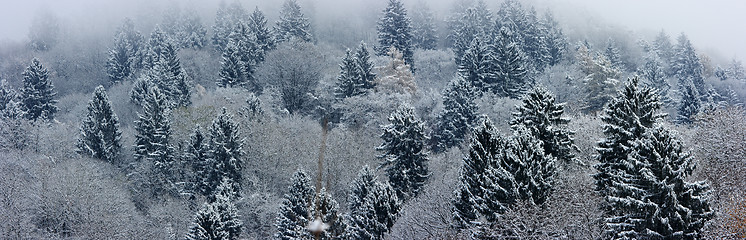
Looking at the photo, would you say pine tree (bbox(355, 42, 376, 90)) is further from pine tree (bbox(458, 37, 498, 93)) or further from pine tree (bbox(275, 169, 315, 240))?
pine tree (bbox(275, 169, 315, 240))

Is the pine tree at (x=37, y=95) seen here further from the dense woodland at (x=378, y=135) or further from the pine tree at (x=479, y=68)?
the pine tree at (x=479, y=68)

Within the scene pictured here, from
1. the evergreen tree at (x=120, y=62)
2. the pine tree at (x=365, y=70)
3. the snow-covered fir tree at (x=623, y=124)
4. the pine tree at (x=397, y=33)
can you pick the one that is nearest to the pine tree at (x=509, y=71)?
the pine tree at (x=365, y=70)

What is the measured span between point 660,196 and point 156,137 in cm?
4370

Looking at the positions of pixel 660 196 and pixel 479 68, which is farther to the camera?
pixel 479 68

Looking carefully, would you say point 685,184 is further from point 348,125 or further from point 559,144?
point 348,125

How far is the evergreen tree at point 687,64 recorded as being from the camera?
239ft

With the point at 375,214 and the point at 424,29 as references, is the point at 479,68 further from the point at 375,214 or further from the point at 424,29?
the point at 424,29

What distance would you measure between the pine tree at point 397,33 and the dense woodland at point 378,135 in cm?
34

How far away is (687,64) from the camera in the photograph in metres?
76.2

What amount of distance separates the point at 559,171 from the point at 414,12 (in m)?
66.1

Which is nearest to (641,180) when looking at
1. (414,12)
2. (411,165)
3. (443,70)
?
(411,165)

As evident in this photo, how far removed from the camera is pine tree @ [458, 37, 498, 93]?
58325 millimetres

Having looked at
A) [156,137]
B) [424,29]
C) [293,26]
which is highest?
[424,29]

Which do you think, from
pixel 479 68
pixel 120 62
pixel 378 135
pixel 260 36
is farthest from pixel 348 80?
pixel 120 62
